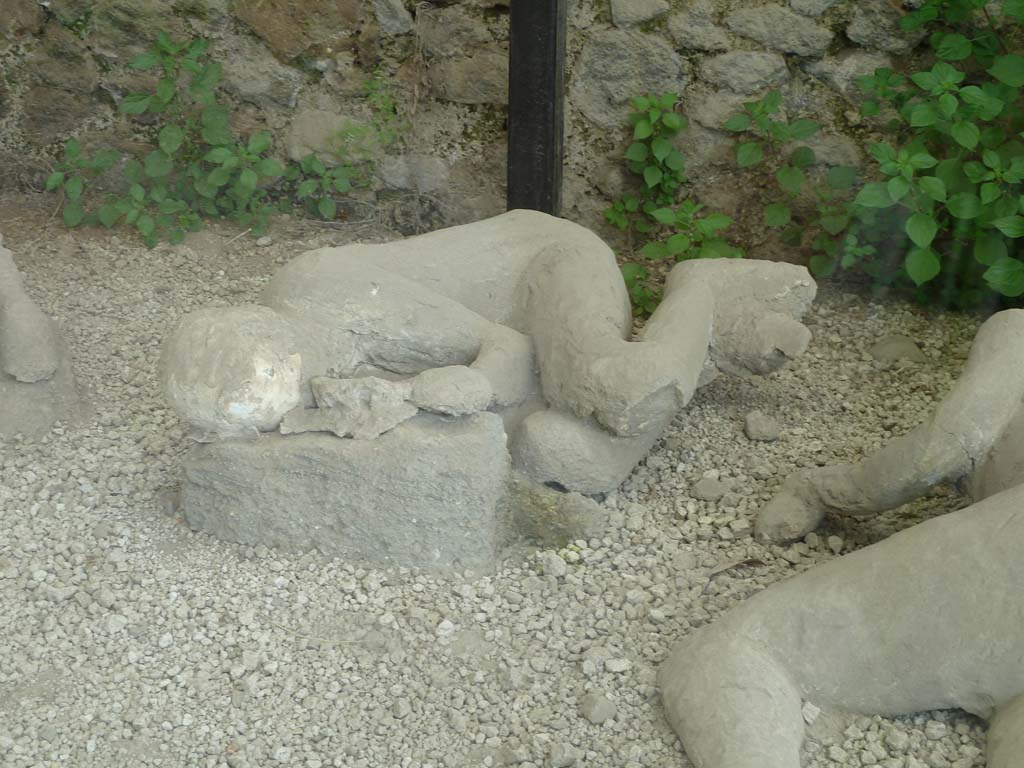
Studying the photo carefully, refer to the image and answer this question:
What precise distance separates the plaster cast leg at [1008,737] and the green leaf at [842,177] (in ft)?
6.75

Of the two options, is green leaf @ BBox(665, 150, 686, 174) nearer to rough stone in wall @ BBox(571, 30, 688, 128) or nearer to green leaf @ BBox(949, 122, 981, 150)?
rough stone in wall @ BBox(571, 30, 688, 128)

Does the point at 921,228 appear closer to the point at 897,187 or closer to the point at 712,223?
the point at 897,187

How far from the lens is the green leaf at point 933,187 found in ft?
11.0

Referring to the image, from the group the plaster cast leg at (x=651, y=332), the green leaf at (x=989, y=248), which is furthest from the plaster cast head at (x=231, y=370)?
the green leaf at (x=989, y=248)

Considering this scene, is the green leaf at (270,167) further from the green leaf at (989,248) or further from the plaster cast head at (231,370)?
the green leaf at (989,248)

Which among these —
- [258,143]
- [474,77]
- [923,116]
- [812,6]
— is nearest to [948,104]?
[923,116]

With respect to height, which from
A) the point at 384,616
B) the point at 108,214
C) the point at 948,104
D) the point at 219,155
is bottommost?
the point at 384,616

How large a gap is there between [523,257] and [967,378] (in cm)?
113

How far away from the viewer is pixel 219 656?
2488 millimetres

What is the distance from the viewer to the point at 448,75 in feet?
13.7

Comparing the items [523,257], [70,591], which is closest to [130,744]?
[70,591]

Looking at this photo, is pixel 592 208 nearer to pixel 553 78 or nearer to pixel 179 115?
pixel 553 78

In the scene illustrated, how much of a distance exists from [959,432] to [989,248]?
1.26 meters

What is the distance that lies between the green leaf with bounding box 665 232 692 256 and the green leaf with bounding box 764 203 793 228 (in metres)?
0.28
